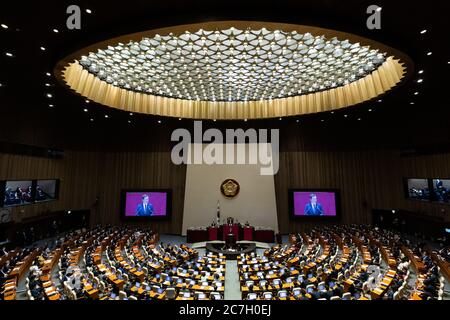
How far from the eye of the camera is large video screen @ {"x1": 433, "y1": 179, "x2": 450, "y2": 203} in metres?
16.8

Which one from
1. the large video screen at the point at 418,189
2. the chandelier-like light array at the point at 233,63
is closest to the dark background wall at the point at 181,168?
the large video screen at the point at 418,189

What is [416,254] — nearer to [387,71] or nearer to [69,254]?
[387,71]

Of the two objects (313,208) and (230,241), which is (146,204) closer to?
(230,241)

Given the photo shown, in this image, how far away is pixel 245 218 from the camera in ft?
72.8

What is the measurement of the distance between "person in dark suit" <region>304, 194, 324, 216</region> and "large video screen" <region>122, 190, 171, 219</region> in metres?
12.1

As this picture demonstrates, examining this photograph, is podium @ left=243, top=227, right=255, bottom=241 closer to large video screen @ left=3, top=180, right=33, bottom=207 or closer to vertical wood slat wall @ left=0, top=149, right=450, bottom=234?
vertical wood slat wall @ left=0, top=149, right=450, bottom=234

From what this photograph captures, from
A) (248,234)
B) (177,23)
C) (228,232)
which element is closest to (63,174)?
(228,232)

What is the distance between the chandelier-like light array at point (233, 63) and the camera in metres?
10.5

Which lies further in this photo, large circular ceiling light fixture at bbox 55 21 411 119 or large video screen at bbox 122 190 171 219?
large video screen at bbox 122 190 171 219


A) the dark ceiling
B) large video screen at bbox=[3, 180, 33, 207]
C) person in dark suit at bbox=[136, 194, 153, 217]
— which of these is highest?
the dark ceiling

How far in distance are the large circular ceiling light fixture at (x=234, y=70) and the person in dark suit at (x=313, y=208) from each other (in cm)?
820

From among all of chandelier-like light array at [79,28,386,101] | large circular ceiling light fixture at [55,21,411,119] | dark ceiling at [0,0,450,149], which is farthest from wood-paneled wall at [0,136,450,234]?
chandelier-like light array at [79,28,386,101]

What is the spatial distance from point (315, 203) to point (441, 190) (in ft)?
28.0

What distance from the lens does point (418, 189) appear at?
19125mm
